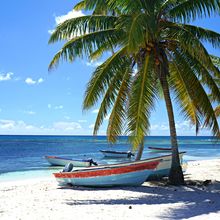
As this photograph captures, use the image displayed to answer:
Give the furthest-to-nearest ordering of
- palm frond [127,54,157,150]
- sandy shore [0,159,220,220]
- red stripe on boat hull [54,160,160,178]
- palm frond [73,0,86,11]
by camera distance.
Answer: red stripe on boat hull [54,160,160,178] → palm frond [73,0,86,11] → palm frond [127,54,157,150] → sandy shore [0,159,220,220]

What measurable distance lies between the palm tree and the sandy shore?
4.86 ft

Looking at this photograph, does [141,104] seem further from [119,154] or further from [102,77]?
[119,154]

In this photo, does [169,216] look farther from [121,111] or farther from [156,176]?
[156,176]

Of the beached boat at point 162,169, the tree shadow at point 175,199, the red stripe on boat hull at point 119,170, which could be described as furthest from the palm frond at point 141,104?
the beached boat at point 162,169

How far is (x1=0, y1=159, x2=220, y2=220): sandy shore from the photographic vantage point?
318 inches

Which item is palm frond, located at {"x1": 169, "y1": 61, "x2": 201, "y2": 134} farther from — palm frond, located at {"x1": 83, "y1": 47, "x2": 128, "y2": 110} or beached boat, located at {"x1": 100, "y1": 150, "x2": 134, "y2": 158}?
beached boat, located at {"x1": 100, "y1": 150, "x2": 134, "y2": 158}

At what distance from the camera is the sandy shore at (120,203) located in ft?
26.5

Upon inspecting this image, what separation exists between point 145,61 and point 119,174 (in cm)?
403

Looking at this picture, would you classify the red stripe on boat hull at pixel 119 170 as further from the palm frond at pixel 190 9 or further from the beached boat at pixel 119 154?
the beached boat at pixel 119 154

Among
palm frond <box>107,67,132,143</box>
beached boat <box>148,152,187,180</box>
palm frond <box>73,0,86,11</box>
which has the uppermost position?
palm frond <box>73,0,86,11</box>

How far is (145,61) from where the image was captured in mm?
11508

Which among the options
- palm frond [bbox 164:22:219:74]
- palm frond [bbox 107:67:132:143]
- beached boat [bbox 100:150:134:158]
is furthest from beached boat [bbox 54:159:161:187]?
beached boat [bbox 100:150:134:158]

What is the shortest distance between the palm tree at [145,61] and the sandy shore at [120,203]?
148cm

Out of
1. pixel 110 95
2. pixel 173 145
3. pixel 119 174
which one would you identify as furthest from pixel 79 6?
pixel 119 174
